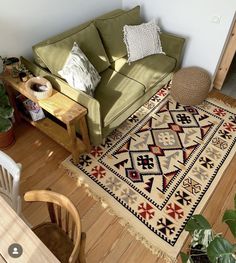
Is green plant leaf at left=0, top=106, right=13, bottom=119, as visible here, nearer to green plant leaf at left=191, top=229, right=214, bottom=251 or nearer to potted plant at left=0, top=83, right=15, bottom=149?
potted plant at left=0, top=83, right=15, bottom=149

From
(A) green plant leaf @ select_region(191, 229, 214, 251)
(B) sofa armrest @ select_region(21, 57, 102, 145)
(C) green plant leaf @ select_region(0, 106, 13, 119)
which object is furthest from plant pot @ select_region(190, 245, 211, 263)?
(C) green plant leaf @ select_region(0, 106, 13, 119)

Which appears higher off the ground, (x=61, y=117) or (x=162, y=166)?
(x=61, y=117)

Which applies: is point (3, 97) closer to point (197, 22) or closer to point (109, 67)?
point (109, 67)

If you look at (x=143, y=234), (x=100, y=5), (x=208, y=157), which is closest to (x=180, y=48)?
(x=100, y=5)

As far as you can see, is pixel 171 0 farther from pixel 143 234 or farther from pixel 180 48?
pixel 143 234

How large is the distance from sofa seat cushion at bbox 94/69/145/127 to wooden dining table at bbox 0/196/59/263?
3.90 ft

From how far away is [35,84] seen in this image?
2.05 m

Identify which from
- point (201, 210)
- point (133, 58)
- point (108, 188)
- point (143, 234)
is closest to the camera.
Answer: point (143, 234)

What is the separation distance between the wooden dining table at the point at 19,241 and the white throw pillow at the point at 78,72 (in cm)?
122

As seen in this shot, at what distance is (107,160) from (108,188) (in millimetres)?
296

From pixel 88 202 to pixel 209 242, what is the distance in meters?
1.05

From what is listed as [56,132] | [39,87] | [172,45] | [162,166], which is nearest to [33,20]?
[39,87]

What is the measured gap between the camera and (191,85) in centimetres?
256

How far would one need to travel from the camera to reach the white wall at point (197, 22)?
242 cm
